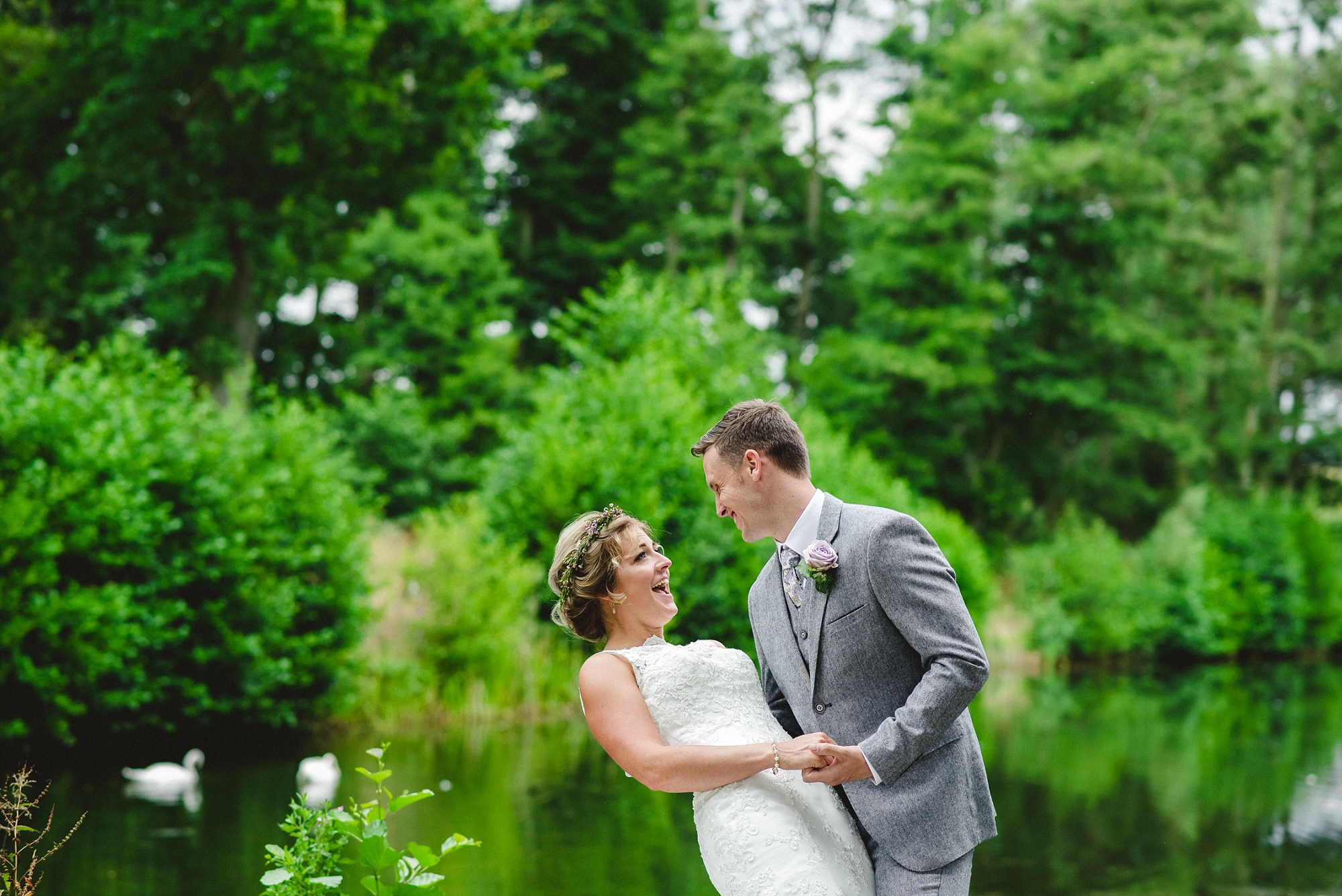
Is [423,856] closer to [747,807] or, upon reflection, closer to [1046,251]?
[747,807]

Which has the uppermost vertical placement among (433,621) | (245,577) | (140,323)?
(140,323)

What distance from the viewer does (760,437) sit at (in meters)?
3.06

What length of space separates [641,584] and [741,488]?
534 millimetres

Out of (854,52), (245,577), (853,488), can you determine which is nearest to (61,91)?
(245,577)

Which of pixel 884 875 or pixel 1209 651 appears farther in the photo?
pixel 1209 651

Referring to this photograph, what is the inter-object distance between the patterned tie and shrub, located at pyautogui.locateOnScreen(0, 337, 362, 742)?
849cm

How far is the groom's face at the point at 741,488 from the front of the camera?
10.0 feet

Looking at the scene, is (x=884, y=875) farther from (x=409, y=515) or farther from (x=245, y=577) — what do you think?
(x=409, y=515)

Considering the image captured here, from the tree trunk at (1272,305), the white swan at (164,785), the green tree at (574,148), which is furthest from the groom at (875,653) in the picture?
the tree trunk at (1272,305)

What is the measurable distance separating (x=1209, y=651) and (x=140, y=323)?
24.9 metres

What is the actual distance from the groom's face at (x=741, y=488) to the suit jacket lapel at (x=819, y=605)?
159 millimetres

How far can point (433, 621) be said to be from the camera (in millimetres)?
13844

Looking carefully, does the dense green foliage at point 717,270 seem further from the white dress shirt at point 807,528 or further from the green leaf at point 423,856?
the white dress shirt at point 807,528

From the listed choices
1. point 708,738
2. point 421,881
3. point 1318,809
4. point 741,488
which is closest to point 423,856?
point 421,881
